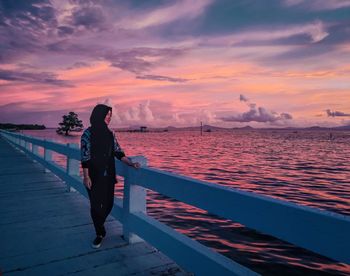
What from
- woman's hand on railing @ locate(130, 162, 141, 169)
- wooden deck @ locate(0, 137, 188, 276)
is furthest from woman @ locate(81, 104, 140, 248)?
wooden deck @ locate(0, 137, 188, 276)

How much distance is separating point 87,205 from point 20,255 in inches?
90.8

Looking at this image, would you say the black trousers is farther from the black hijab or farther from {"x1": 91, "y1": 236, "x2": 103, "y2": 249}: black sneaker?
the black hijab

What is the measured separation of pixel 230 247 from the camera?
8.41 meters

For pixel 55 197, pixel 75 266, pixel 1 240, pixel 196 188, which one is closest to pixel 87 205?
pixel 55 197

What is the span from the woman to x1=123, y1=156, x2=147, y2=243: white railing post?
20cm

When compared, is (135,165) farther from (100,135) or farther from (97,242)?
(97,242)

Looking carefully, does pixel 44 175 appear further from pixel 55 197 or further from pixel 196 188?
pixel 196 188

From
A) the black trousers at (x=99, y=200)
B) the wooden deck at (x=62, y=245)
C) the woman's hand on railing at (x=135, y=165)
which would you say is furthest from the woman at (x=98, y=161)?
the wooden deck at (x=62, y=245)

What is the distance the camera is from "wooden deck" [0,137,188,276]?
133 inches

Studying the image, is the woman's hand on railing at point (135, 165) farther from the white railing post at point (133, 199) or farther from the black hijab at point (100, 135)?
the black hijab at point (100, 135)

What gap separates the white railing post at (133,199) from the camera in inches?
157

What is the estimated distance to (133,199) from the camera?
4.01m

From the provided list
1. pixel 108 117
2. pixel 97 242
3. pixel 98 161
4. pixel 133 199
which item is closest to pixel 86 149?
pixel 98 161

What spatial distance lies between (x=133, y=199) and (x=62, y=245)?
1.10m
